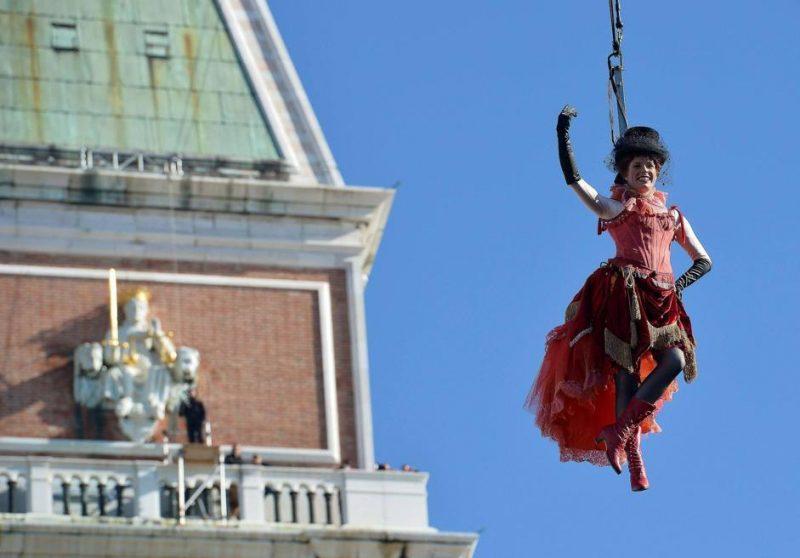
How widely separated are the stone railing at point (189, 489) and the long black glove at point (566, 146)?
645 inches

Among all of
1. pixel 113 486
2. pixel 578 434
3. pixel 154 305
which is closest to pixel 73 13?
pixel 154 305

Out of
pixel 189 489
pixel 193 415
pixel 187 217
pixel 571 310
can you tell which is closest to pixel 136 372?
pixel 193 415

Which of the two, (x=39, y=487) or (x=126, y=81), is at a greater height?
(x=126, y=81)

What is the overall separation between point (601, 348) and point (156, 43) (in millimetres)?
22927

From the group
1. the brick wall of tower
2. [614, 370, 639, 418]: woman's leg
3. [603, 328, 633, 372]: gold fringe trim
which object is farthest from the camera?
the brick wall of tower

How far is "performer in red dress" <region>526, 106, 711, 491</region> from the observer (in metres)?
26.9

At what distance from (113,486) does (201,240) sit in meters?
4.89

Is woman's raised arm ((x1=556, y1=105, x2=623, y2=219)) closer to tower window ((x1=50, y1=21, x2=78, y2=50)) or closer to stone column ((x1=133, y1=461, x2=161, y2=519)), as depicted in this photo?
stone column ((x1=133, y1=461, x2=161, y2=519))

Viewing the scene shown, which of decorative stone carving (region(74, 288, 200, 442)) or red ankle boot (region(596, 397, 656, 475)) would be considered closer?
red ankle boot (region(596, 397, 656, 475))

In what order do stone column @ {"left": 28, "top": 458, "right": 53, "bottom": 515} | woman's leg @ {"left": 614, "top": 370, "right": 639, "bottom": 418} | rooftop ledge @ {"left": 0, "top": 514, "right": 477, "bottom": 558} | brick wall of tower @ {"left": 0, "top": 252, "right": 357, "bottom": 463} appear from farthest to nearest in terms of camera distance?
brick wall of tower @ {"left": 0, "top": 252, "right": 357, "bottom": 463}
stone column @ {"left": 28, "top": 458, "right": 53, "bottom": 515}
rooftop ledge @ {"left": 0, "top": 514, "right": 477, "bottom": 558}
woman's leg @ {"left": 614, "top": 370, "right": 639, "bottom": 418}

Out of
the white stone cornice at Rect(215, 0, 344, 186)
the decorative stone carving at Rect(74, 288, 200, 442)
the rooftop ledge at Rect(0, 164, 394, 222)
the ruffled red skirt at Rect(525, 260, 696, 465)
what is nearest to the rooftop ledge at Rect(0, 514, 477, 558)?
the decorative stone carving at Rect(74, 288, 200, 442)

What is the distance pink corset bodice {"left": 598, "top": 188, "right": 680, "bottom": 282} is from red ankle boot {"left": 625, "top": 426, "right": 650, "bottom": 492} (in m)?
1.20

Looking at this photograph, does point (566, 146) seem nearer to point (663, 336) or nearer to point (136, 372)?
point (663, 336)

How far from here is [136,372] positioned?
45.6m
